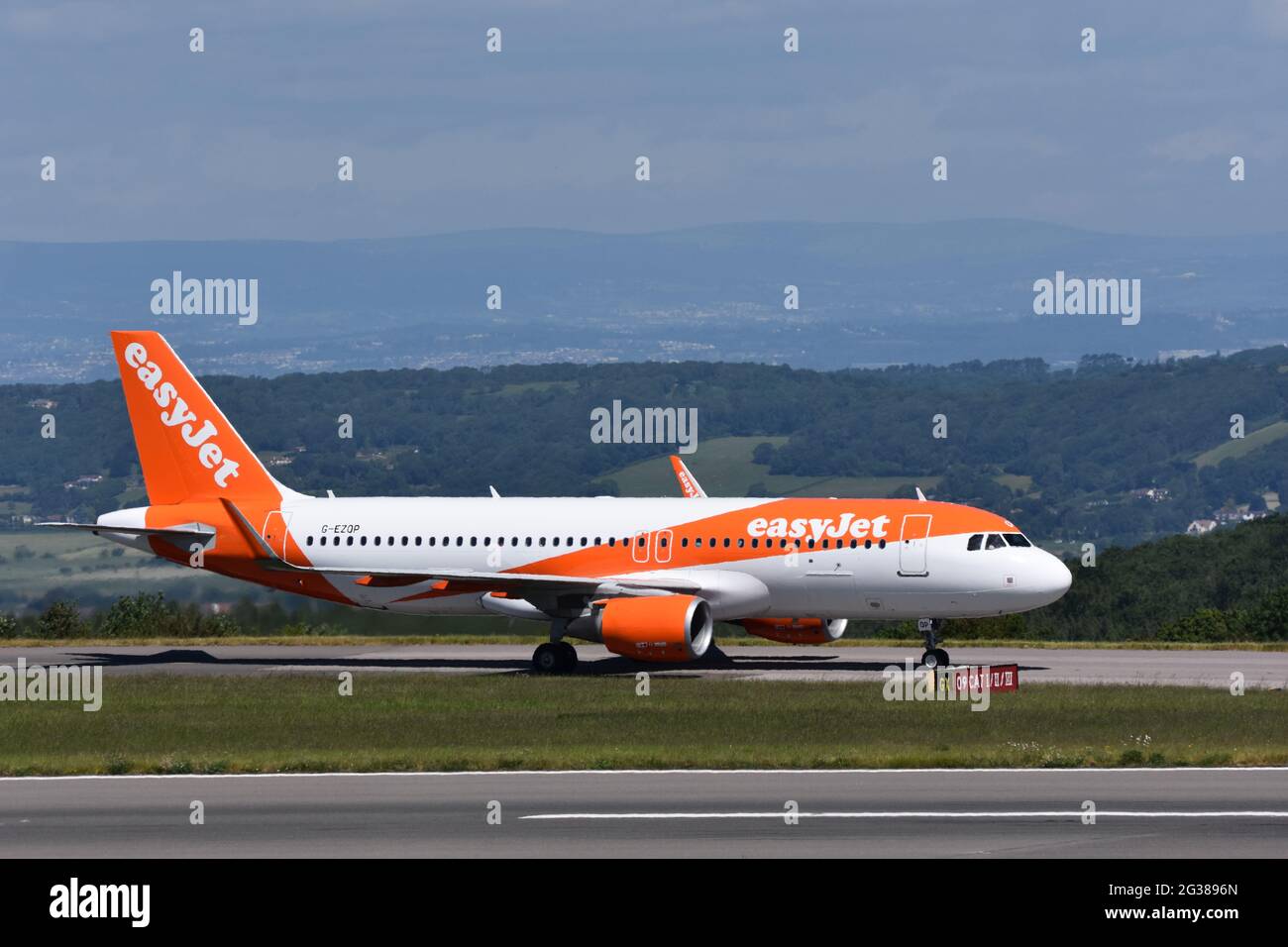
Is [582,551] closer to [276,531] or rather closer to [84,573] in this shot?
[276,531]

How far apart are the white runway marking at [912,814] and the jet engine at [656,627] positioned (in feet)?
64.5

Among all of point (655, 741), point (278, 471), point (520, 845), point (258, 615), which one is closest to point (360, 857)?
point (520, 845)

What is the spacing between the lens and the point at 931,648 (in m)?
45.1

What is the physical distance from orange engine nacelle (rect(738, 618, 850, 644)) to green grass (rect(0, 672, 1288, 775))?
20.5 feet

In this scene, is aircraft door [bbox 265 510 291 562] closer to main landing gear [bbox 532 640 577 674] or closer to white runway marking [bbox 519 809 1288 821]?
main landing gear [bbox 532 640 577 674]

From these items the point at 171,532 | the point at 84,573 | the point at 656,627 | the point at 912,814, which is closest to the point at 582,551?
the point at 656,627

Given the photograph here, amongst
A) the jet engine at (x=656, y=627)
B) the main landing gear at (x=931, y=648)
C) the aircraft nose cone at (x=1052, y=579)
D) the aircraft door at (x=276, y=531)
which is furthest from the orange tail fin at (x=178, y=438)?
the aircraft nose cone at (x=1052, y=579)

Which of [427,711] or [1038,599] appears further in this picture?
[1038,599]

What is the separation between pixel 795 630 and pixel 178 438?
16252 mm

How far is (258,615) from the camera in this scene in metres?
62.0

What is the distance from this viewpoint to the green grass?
1107 inches
